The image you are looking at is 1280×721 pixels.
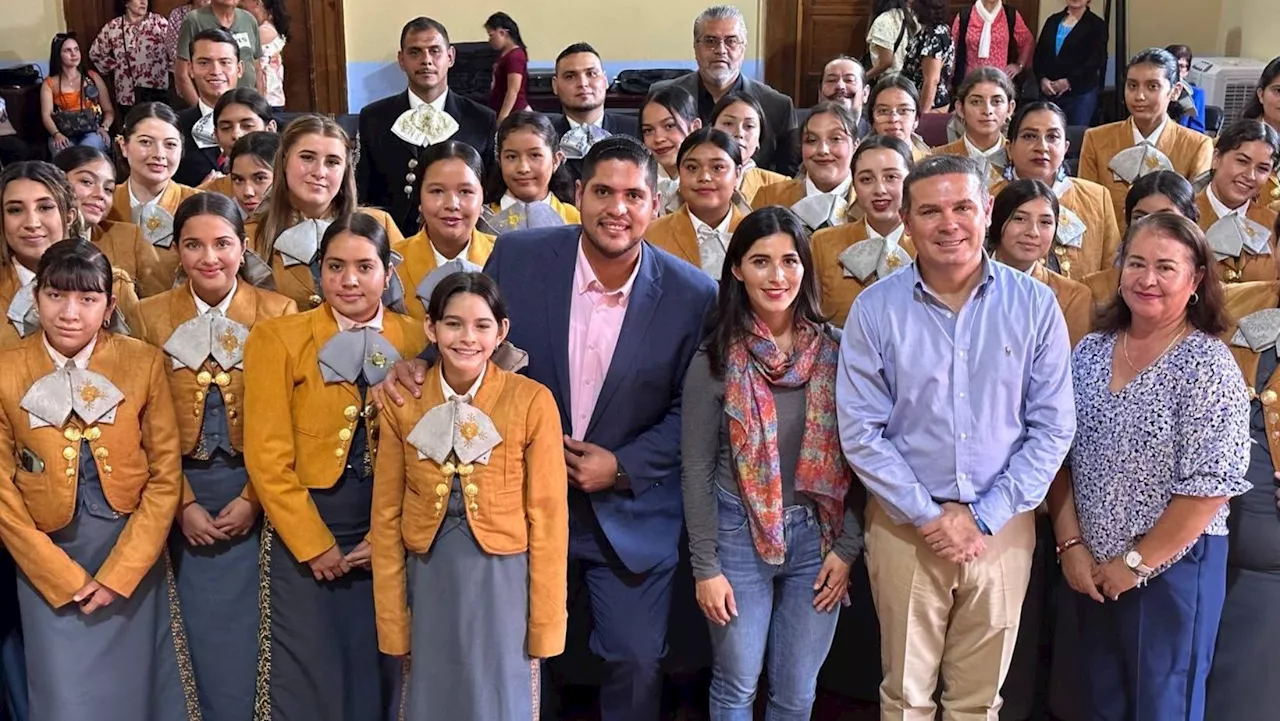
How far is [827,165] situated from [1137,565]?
1706mm

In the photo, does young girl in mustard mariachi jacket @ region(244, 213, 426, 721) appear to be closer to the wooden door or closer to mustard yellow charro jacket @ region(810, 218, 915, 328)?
mustard yellow charro jacket @ region(810, 218, 915, 328)

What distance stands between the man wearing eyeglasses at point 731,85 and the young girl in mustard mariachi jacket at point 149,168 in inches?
72.1

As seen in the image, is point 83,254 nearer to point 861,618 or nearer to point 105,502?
point 105,502

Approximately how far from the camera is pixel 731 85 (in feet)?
16.1

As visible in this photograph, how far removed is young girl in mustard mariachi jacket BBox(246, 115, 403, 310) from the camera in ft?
10.4

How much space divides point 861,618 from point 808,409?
739 millimetres

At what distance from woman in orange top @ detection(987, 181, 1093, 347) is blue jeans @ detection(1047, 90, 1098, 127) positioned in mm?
4394

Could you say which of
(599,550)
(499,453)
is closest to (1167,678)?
(599,550)

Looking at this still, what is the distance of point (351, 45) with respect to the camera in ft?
27.8

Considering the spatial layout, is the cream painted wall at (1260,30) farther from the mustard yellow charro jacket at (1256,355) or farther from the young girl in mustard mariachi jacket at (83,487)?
the young girl in mustard mariachi jacket at (83,487)

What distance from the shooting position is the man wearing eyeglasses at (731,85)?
480 centimetres

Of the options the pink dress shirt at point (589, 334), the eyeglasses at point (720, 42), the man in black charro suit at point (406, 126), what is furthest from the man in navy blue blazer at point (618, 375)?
the eyeglasses at point (720, 42)

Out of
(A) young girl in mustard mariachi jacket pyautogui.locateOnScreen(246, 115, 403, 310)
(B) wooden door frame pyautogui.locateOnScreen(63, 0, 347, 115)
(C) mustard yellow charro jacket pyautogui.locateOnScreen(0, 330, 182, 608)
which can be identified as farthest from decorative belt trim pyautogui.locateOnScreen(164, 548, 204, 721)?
(B) wooden door frame pyautogui.locateOnScreen(63, 0, 347, 115)

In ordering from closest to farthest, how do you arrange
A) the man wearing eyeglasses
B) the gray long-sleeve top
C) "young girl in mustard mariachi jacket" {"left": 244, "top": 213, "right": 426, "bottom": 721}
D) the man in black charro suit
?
the gray long-sleeve top
"young girl in mustard mariachi jacket" {"left": 244, "top": 213, "right": 426, "bottom": 721}
the man in black charro suit
the man wearing eyeglasses
